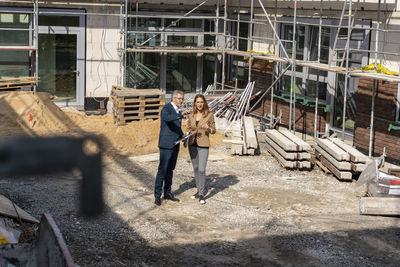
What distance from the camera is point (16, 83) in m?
18.9

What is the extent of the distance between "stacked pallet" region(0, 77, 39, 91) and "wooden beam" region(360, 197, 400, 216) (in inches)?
444

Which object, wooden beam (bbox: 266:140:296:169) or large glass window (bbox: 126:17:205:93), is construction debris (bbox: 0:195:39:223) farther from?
large glass window (bbox: 126:17:205:93)

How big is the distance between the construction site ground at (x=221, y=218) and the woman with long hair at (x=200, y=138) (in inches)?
19.8

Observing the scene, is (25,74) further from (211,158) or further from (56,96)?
(211,158)

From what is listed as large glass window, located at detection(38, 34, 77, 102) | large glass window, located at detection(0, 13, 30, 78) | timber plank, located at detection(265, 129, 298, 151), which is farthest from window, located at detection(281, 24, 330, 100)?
large glass window, located at detection(0, 13, 30, 78)

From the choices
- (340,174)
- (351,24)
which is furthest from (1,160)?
(351,24)

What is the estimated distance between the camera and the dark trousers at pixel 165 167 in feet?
36.8

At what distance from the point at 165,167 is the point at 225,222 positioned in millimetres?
1422

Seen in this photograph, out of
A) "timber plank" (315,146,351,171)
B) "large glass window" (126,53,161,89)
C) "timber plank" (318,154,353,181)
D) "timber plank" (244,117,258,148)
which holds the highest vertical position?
"large glass window" (126,53,161,89)

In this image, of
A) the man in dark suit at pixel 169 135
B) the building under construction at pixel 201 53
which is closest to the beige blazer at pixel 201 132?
the man in dark suit at pixel 169 135

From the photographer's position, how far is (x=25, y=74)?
19891 millimetres

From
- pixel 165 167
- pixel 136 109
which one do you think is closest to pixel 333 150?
pixel 165 167

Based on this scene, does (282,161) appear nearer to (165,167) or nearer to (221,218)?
(221,218)

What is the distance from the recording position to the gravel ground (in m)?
9.23
